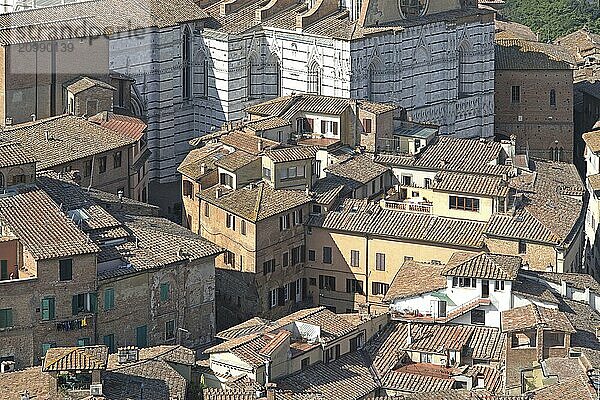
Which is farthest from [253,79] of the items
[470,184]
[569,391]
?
[569,391]

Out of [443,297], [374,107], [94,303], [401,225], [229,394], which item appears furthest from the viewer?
[374,107]

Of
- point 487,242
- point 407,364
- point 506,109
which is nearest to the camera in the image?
point 407,364

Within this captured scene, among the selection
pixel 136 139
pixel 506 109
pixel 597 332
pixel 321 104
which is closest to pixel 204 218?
pixel 136 139

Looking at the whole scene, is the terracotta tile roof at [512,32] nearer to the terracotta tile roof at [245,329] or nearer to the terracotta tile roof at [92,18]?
the terracotta tile roof at [92,18]

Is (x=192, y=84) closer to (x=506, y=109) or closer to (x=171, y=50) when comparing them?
(x=171, y=50)

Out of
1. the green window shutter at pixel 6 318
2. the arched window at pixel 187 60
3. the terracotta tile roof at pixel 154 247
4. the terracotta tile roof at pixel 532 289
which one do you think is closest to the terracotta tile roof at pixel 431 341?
the terracotta tile roof at pixel 532 289

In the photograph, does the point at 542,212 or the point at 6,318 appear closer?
the point at 6,318

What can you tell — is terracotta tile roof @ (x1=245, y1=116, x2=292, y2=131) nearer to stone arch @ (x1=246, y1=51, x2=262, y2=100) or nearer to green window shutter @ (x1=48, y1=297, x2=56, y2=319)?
stone arch @ (x1=246, y1=51, x2=262, y2=100)

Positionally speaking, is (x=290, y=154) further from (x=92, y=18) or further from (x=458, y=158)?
(x=92, y=18)
